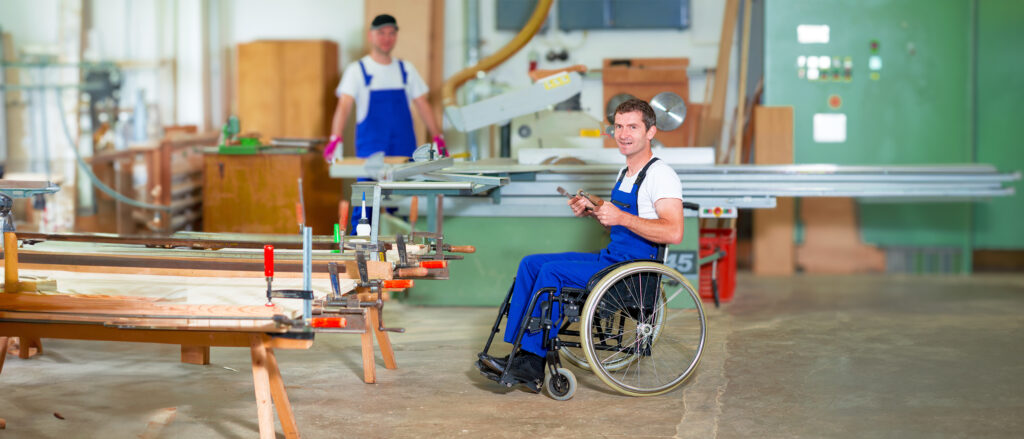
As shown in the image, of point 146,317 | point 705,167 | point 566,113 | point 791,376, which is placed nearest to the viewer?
point 146,317

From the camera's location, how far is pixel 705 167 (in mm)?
5289

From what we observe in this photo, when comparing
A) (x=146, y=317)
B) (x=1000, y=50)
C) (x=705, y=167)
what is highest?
(x=1000, y=50)

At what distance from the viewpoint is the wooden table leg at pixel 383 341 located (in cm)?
398

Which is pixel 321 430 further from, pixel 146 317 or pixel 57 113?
pixel 57 113

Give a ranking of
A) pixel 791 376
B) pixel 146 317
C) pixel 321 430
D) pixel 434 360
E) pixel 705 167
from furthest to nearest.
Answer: pixel 705 167 → pixel 434 360 → pixel 791 376 → pixel 321 430 → pixel 146 317

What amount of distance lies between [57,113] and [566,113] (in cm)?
359

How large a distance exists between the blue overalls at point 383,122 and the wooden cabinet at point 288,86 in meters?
1.14

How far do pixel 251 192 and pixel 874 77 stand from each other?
3.92m

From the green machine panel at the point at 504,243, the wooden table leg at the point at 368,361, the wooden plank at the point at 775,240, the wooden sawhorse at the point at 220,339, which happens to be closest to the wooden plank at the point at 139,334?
the wooden sawhorse at the point at 220,339

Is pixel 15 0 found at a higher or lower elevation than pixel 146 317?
higher

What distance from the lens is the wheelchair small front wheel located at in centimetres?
360

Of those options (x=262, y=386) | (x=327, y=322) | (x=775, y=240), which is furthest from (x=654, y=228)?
(x=775, y=240)

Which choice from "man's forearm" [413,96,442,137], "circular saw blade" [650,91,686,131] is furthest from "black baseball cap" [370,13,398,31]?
"circular saw blade" [650,91,686,131]

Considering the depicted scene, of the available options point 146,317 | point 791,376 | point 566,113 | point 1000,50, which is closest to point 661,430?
point 791,376
